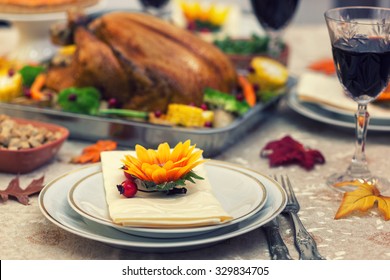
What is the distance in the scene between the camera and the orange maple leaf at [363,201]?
4.03 feet

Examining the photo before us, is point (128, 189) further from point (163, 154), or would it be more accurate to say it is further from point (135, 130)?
point (135, 130)

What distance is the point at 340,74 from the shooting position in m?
1.32

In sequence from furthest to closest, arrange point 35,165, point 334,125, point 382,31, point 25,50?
point 25,50 < point 334,125 < point 35,165 < point 382,31

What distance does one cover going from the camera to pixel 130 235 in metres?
1.06

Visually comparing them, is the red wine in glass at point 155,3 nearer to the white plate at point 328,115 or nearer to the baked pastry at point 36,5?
the baked pastry at point 36,5

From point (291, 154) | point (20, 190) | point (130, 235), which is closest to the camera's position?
point (130, 235)

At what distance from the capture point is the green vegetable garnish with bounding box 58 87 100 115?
63.4 inches

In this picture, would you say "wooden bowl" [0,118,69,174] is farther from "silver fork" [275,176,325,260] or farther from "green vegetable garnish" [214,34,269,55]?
"green vegetable garnish" [214,34,269,55]

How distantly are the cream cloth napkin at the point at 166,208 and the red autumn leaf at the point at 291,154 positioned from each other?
33 cm

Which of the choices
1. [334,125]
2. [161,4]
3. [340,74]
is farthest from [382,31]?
[161,4]

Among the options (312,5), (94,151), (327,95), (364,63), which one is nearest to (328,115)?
(327,95)

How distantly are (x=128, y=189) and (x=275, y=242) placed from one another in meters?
0.24

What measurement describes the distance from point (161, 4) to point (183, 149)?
44.3 inches

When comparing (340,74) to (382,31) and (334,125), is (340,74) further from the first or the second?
(334,125)
